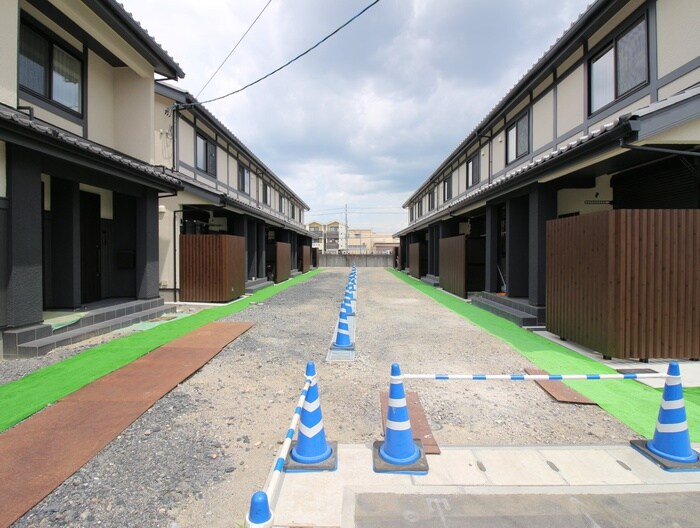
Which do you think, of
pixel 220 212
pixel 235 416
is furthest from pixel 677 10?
Result: pixel 220 212

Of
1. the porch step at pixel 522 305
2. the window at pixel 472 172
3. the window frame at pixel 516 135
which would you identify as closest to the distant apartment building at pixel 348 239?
the window at pixel 472 172

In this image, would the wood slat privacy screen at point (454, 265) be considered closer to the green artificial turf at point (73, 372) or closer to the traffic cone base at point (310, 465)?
the green artificial turf at point (73, 372)

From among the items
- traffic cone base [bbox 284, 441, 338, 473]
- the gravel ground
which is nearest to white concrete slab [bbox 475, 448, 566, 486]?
the gravel ground

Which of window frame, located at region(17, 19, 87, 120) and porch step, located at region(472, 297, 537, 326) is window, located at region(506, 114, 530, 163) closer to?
porch step, located at region(472, 297, 537, 326)

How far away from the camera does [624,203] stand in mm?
8109

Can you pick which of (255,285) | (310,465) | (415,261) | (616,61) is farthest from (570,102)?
(415,261)

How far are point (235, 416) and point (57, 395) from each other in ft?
7.24

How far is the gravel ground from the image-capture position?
100 inches

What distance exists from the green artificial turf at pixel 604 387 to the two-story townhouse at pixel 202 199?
8694mm

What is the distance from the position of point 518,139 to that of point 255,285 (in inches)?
444

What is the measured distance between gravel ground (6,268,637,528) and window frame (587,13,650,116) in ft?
17.8

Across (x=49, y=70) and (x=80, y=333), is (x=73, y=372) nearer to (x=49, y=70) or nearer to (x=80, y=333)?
(x=80, y=333)

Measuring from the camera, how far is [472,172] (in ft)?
52.6

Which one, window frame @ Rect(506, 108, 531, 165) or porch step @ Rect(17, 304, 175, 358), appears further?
window frame @ Rect(506, 108, 531, 165)
